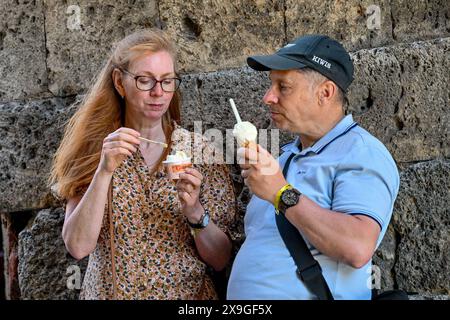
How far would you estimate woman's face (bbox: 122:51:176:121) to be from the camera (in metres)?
2.93

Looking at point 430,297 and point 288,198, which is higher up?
point 288,198

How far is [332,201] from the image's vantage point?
2.52 metres

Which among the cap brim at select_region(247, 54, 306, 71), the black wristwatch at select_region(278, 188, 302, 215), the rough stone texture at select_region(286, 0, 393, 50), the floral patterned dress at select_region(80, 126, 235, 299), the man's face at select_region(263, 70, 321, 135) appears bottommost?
the floral patterned dress at select_region(80, 126, 235, 299)

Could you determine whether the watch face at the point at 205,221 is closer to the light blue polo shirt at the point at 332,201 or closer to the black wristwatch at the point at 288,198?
the light blue polo shirt at the point at 332,201

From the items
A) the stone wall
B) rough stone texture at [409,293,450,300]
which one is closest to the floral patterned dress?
the stone wall

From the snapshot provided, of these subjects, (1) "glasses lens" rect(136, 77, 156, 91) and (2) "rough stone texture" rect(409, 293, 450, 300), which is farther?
(2) "rough stone texture" rect(409, 293, 450, 300)

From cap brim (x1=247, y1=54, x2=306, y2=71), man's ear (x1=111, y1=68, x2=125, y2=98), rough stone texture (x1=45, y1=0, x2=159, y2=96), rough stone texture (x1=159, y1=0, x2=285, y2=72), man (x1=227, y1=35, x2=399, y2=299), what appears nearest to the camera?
man (x1=227, y1=35, x2=399, y2=299)

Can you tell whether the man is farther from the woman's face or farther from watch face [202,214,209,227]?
the woman's face

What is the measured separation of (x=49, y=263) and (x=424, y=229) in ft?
5.89

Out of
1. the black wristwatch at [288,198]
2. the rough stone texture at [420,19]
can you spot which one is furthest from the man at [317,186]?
the rough stone texture at [420,19]

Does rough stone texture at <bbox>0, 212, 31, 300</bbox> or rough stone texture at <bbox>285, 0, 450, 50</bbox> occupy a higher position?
rough stone texture at <bbox>285, 0, 450, 50</bbox>

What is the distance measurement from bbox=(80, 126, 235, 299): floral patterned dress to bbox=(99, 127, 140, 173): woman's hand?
235 mm

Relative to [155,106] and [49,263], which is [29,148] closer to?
Answer: [49,263]

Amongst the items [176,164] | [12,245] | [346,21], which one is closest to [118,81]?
[176,164]
